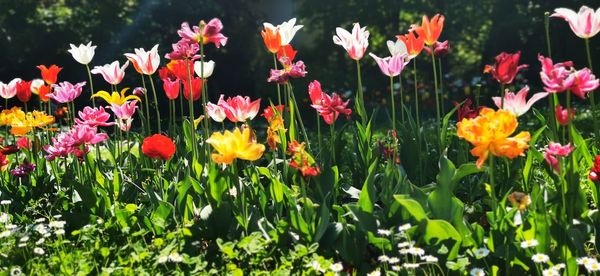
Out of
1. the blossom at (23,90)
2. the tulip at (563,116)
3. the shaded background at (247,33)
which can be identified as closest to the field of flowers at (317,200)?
the tulip at (563,116)

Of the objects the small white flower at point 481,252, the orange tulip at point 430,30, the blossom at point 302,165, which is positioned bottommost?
the small white flower at point 481,252

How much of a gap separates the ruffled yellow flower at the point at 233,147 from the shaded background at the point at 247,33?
7823 mm

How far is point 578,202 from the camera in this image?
3.10 m

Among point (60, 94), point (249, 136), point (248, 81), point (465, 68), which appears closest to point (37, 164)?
point (60, 94)

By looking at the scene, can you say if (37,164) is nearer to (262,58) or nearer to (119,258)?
(119,258)

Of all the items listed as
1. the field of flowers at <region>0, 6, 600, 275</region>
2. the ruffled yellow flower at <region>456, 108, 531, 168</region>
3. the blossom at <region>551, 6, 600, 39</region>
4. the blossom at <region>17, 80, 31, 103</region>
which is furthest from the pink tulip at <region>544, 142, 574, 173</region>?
the blossom at <region>17, 80, 31, 103</region>

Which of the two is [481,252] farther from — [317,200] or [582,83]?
[317,200]

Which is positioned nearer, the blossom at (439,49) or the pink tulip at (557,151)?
the pink tulip at (557,151)

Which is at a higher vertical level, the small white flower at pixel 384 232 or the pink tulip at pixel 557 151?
the pink tulip at pixel 557 151

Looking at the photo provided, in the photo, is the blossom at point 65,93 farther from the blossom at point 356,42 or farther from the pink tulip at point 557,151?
the pink tulip at point 557,151

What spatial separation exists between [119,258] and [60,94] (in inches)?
55.0

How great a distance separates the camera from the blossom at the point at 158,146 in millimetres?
3424

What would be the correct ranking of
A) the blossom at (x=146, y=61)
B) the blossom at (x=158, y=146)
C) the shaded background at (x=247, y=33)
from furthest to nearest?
the shaded background at (x=247, y=33)
the blossom at (x=146, y=61)
the blossom at (x=158, y=146)

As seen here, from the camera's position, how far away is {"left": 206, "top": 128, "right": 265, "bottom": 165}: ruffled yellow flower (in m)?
3.00
